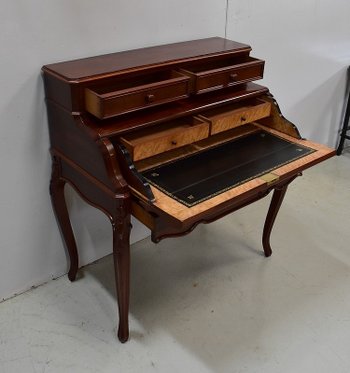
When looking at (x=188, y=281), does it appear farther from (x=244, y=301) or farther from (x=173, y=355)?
(x=173, y=355)

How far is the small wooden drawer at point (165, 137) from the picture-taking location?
1645 mm

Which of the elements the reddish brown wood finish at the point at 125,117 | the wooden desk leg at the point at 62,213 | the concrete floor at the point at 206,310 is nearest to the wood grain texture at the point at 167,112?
the reddish brown wood finish at the point at 125,117

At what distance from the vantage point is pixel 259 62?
1.98 metres

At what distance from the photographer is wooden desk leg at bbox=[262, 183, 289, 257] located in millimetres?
2291

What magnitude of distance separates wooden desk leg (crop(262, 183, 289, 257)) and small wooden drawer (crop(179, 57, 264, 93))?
22.9 inches

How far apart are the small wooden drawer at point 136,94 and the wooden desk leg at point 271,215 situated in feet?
2.57

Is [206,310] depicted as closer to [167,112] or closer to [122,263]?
[122,263]

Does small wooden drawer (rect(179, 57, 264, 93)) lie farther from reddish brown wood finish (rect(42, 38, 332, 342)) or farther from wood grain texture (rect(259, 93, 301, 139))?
wood grain texture (rect(259, 93, 301, 139))

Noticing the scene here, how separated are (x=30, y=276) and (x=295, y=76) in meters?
1.94

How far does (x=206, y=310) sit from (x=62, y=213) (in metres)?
0.76

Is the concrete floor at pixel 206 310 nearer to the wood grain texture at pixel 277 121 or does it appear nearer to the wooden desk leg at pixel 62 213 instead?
the wooden desk leg at pixel 62 213

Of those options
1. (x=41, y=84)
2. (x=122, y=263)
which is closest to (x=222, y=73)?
(x=41, y=84)

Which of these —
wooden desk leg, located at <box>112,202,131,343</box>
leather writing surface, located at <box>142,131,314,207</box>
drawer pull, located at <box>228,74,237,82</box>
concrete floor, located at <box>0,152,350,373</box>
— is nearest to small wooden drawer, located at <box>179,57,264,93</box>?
drawer pull, located at <box>228,74,237,82</box>

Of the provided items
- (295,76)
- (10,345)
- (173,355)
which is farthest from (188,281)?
(295,76)
